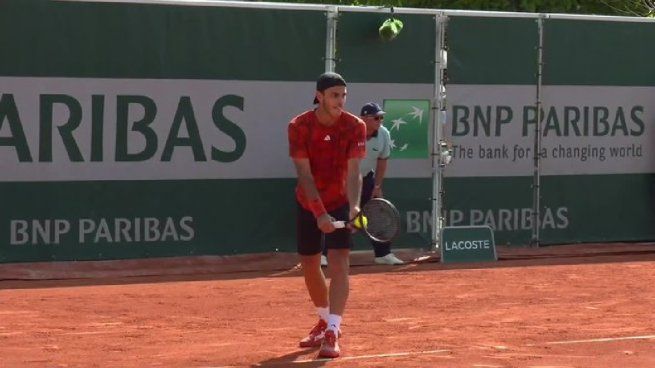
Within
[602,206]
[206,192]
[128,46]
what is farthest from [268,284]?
[602,206]

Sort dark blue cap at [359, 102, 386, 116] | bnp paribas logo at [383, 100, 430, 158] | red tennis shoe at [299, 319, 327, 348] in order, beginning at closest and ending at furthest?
red tennis shoe at [299, 319, 327, 348]
dark blue cap at [359, 102, 386, 116]
bnp paribas logo at [383, 100, 430, 158]

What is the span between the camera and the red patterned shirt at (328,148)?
8.40m

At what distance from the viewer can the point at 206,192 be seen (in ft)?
44.5

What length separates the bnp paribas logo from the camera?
1442cm

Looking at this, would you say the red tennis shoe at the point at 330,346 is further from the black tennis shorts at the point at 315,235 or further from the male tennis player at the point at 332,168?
the black tennis shorts at the point at 315,235

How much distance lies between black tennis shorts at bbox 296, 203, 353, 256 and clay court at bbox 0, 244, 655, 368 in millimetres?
635

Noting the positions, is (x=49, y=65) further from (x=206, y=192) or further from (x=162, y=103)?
(x=206, y=192)

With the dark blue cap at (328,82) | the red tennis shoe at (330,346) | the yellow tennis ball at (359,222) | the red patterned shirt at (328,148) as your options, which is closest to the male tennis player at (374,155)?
the yellow tennis ball at (359,222)

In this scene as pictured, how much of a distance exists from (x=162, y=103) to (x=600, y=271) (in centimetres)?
458

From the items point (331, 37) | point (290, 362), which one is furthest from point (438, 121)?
point (290, 362)

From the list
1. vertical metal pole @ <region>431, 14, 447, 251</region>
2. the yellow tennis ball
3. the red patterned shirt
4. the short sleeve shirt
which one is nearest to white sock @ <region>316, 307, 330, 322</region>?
the yellow tennis ball

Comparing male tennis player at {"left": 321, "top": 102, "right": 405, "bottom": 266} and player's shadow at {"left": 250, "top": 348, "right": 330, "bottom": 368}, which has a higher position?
male tennis player at {"left": 321, "top": 102, "right": 405, "bottom": 266}

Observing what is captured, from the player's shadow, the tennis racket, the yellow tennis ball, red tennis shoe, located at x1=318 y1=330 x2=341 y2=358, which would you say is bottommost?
the player's shadow

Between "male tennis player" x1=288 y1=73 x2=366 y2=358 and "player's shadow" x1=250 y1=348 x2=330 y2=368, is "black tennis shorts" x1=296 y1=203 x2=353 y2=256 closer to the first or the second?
"male tennis player" x1=288 y1=73 x2=366 y2=358
